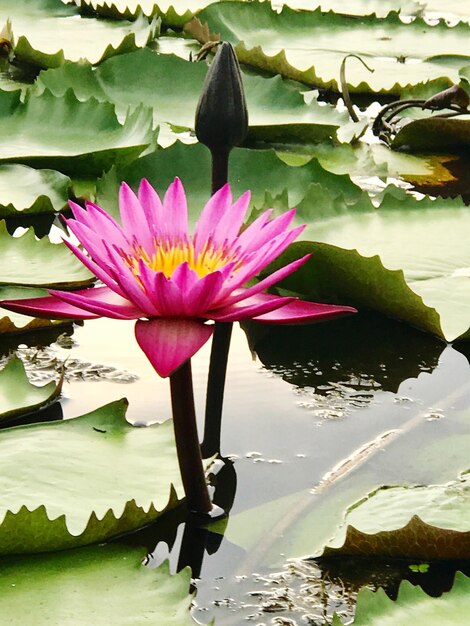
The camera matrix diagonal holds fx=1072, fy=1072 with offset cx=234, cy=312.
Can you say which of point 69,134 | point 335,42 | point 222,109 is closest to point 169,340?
point 222,109

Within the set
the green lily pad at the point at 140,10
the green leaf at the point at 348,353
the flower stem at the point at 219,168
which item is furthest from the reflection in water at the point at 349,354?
the green lily pad at the point at 140,10

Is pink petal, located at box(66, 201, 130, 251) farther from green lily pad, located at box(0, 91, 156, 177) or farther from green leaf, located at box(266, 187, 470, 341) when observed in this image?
green lily pad, located at box(0, 91, 156, 177)

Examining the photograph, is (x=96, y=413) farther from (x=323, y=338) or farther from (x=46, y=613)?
(x=323, y=338)

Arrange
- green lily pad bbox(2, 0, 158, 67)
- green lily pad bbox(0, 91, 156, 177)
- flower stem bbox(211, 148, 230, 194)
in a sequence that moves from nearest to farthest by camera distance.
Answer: flower stem bbox(211, 148, 230, 194)
green lily pad bbox(0, 91, 156, 177)
green lily pad bbox(2, 0, 158, 67)

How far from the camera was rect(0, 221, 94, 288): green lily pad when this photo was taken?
5.09 ft

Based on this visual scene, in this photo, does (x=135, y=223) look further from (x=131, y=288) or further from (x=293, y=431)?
(x=293, y=431)

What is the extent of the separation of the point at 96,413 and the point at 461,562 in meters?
0.42

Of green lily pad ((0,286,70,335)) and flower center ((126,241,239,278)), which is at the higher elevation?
flower center ((126,241,239,278))

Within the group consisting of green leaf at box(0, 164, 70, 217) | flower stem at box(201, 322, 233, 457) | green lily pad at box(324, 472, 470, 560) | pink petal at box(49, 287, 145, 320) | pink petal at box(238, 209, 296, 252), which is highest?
pink petal at box(238, 209, 296, 252)

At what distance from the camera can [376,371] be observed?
1.44m

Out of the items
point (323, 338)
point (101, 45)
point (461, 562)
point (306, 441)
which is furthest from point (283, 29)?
point (461, 562)

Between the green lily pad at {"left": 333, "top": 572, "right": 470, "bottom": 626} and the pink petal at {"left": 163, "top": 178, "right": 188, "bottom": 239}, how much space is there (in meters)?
0.39

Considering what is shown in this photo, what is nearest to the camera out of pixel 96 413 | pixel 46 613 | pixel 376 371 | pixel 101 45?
pixel 46 613

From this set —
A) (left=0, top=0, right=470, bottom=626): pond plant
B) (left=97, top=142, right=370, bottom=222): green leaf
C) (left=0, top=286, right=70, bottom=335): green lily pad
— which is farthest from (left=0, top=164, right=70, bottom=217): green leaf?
(left=0, top=286, right=70, bottom=335): green lily pad
